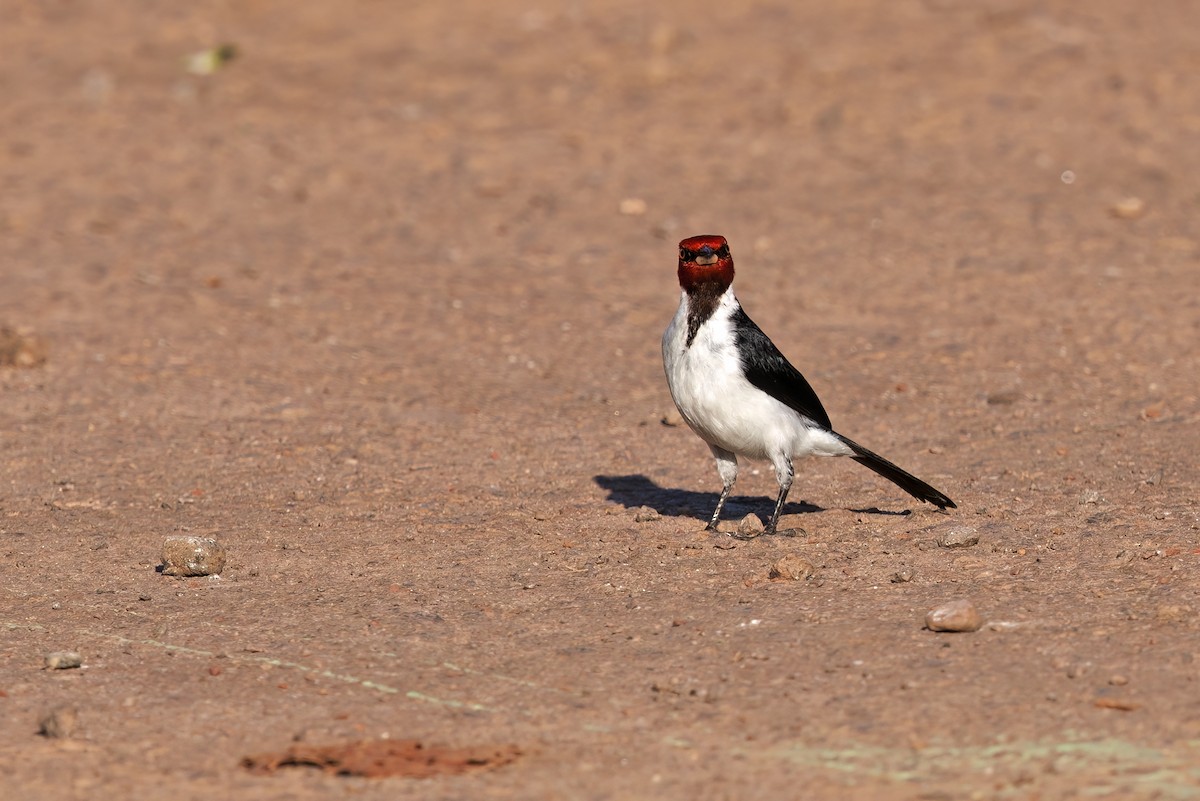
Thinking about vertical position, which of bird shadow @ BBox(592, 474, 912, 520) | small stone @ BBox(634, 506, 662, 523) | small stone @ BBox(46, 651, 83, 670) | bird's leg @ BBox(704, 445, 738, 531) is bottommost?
bird shadow @ BBox(592, 474, 912, 520)

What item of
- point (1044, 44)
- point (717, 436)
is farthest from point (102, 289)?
point (1044, 44)

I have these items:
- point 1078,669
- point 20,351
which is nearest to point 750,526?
point 1078,669

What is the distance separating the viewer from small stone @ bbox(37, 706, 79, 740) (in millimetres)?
5727

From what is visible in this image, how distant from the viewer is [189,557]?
7.52 m

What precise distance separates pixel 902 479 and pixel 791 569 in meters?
1.12

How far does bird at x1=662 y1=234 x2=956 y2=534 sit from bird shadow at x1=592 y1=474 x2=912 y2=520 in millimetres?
613

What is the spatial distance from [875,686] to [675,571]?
165cm

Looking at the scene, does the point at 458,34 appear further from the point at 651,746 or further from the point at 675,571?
the point at 651,746

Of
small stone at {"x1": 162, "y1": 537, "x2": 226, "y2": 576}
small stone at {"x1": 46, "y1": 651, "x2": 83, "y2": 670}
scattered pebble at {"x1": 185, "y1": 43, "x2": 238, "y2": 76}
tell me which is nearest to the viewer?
small stone at {"x1": 46, "y1": 651, "x2": 83, "y2": 670}

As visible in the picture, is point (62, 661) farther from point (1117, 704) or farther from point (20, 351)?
point (20, 351)

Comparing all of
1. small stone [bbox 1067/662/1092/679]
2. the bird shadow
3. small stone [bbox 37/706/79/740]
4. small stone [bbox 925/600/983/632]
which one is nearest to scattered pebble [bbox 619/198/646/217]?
the bird shadow

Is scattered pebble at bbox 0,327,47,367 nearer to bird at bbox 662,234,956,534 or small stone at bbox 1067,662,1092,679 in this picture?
bird at bbox 662,234,956,534

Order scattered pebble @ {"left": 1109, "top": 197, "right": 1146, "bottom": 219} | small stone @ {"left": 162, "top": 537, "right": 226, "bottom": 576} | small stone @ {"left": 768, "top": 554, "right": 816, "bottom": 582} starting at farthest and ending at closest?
scattered pebble @ {"left": 1109, "top": 197, "right": 1146, "bottom": 219}
small stone @ {"left": 162, "top": 537, "right": 226, "bottom": 576}
small stone @ {"left": 768, "top": 554, "right": 816, "bottom": 582}

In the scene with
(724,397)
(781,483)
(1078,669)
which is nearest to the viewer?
(1078,669)
